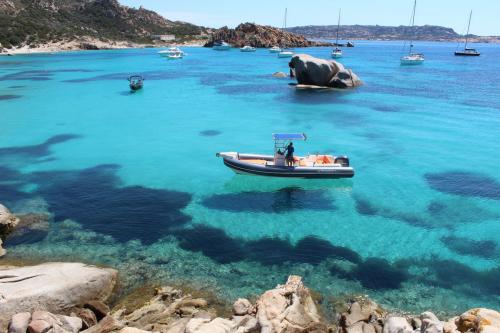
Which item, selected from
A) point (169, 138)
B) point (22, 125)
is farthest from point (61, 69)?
point (169, 138)

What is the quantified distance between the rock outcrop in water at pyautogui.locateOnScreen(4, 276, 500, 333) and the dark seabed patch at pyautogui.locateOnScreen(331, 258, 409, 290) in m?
1.40

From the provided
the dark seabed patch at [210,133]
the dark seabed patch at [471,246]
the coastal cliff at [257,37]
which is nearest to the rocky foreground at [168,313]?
the dark seabed patch at [471,246]

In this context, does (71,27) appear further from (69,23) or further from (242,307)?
(242,307)

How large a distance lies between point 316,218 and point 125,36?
6862 inches

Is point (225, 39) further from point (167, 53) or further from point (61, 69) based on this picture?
point (61, 69)

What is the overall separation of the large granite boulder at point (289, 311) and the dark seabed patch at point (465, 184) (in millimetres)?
14977

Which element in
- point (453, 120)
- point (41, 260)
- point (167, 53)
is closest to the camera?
point (41, 260)

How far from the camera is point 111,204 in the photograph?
2239 centimetres

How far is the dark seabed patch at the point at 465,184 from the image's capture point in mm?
24781

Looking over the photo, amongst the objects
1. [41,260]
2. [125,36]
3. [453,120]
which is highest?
[125,36]

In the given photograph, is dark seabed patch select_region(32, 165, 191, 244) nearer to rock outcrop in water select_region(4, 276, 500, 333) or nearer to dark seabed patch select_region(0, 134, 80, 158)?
rock outcrop in water select_region(4, 276, 500, 333)

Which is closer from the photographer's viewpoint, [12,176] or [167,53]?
[12,176]

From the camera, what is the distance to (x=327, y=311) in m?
14.4

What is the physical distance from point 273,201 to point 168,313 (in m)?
10.7
